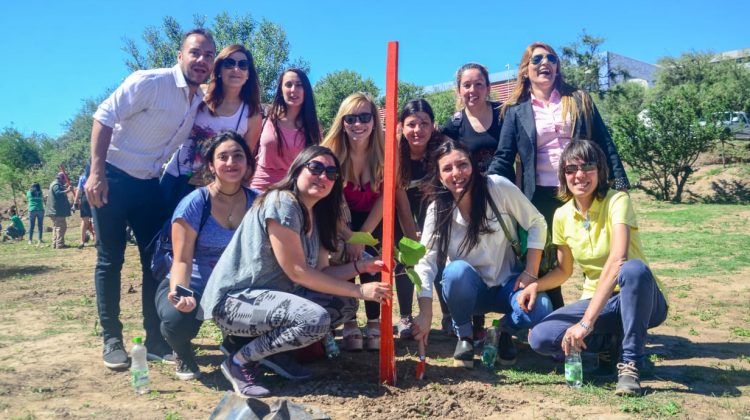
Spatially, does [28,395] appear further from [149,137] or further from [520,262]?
[520,262]

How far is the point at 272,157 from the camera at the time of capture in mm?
4551

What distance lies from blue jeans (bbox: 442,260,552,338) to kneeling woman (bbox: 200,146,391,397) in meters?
0.60

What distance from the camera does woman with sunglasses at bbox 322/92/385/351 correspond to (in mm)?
4301

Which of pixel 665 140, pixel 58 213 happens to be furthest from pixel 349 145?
pixel 665 140

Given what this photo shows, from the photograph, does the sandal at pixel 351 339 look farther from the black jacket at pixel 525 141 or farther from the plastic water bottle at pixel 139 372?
the black jacket at pixel 525 141

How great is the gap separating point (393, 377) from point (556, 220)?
1502 millimetres

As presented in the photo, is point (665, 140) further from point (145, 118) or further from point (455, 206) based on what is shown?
point (145, 118)

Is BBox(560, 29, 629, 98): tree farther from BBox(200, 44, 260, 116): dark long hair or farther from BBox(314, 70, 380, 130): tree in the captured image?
BBox(200, 44, 260, 116): dark long hair

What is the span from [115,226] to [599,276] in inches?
126

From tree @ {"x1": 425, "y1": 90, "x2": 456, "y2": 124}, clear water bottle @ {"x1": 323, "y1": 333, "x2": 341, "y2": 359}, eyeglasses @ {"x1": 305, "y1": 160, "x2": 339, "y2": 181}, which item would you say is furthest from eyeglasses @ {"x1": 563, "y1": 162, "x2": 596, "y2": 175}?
tree @ {"x1": 425, "y1": 90, "x2": 456, "y2": 124}

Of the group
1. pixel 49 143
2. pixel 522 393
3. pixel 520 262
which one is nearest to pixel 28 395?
pixel 522 393

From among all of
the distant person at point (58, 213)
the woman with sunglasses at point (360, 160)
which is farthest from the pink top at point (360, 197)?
the distant person at point (58, 213)

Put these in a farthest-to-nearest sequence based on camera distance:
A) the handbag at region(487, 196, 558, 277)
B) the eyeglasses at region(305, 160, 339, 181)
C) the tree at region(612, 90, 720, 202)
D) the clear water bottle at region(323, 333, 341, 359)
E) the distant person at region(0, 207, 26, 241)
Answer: the distant person at region(0, 207, 26, 241) < the tree at region(612, 90, 720, 202) < the clear water bottle at region(323, 333, 341, 359) < the handbag at region(487, 196, 558, 277) < the eyeglasses at region(305, 160, 339, 181)

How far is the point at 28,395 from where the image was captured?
3.50 m
